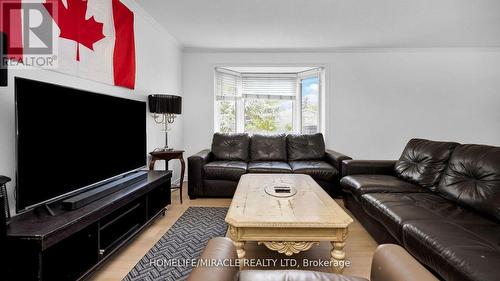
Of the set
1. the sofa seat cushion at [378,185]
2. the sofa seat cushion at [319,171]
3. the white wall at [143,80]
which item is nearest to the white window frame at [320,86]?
the sofa seat cushion at [319,171]

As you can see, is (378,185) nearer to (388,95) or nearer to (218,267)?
(218,267)

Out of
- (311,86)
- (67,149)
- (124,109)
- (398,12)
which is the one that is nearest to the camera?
(67,149)

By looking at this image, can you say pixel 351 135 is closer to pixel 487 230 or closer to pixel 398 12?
pixel 398 12

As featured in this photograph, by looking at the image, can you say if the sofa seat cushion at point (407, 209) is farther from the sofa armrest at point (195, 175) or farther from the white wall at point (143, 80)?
the white wall at point (143, 80)

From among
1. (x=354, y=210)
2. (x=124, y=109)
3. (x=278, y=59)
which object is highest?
(x=278, y=59)

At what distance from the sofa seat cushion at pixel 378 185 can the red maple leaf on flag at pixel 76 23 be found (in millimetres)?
2774

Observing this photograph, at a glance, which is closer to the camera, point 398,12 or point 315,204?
point 315,204

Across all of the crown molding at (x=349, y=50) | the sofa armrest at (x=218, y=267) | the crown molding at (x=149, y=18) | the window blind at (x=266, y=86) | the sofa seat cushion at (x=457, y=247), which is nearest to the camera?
the sofa armrest at (x=218, y=267)

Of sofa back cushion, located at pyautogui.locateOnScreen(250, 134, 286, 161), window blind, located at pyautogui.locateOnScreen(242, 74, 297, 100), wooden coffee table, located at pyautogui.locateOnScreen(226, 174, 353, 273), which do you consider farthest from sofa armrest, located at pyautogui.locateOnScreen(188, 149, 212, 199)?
window blind, located at pyautogui.locateOnScreen(242, 74, 297, 100)

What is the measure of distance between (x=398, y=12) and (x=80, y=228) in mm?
3858

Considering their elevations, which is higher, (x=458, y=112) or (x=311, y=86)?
(x=311, y=86)

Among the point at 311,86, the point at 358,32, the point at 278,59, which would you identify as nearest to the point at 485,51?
the point at 358,32

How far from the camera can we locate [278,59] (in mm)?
4695

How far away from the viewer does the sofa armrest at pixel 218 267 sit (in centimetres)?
83
